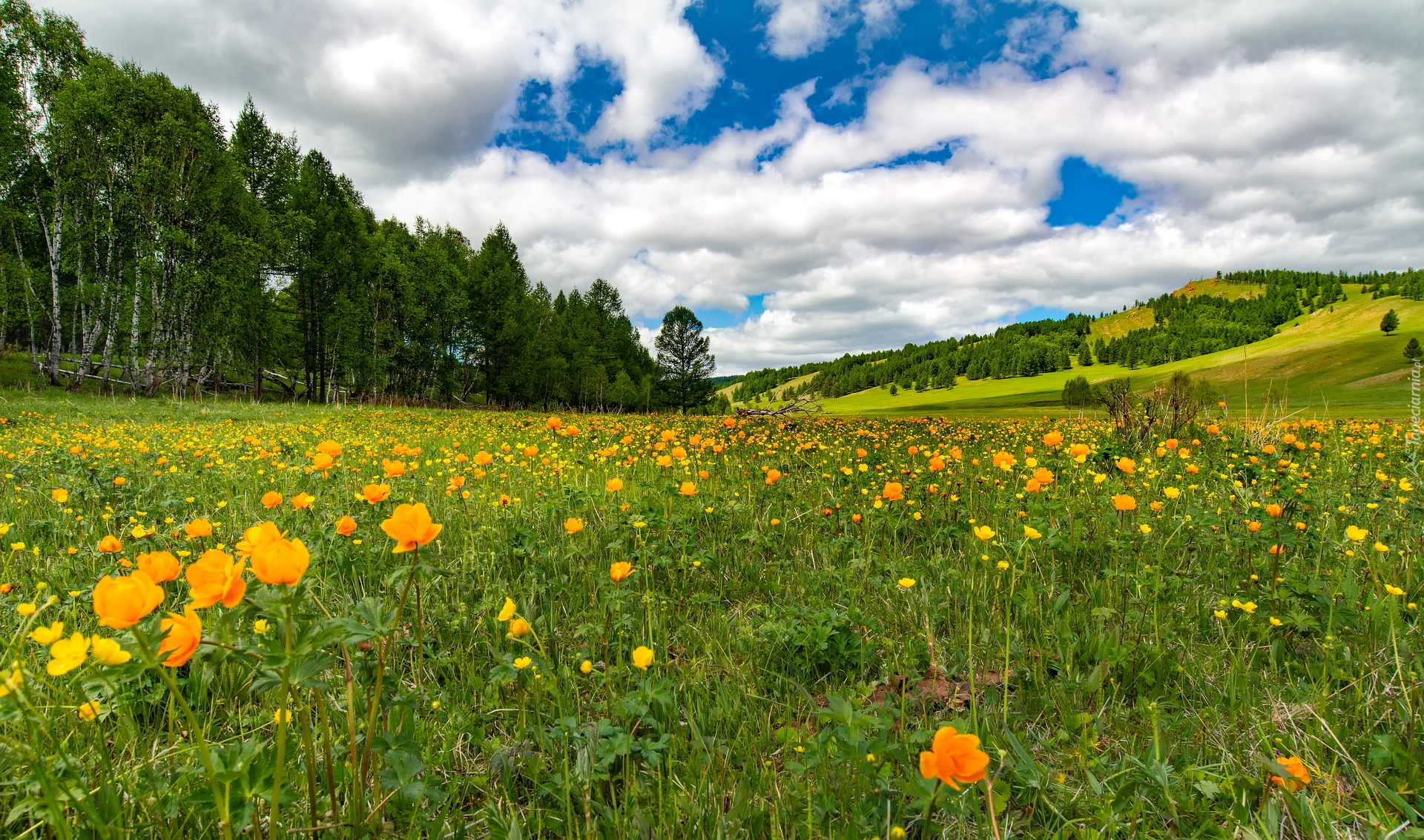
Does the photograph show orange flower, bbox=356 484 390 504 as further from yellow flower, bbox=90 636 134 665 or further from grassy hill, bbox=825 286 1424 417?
grassy hill, bbox=825 286 1424 417

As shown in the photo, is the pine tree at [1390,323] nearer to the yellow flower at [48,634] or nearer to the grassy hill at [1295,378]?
the grassy hill at [1295,378]

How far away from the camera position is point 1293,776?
120 cm

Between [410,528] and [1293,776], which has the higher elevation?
[410,528]

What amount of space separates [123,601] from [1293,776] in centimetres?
221

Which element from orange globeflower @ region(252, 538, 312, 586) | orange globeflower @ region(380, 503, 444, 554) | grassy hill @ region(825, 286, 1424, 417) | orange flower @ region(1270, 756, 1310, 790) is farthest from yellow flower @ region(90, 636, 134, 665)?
grassy hill @ region(825, 286, 1424, 417)

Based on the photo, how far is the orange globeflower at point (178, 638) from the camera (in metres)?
0.89

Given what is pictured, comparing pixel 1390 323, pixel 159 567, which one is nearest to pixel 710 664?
pixel 159 567

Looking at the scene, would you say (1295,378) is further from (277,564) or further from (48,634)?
(48,634)

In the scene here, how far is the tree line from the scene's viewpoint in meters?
17.6

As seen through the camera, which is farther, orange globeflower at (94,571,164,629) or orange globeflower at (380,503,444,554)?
orange globeflower at (380,503,444,554)

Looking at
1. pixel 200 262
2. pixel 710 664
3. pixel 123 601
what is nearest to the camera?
pixel 123 601

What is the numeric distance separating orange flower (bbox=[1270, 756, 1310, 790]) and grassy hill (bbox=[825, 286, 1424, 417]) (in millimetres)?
4166

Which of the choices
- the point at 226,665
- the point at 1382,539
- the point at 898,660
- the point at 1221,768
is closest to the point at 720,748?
the point at 898,660

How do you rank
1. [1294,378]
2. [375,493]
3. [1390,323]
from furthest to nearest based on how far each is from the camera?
[1390,323] < [1294,378] < [375,493]
